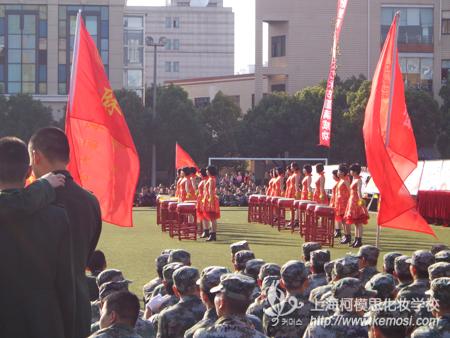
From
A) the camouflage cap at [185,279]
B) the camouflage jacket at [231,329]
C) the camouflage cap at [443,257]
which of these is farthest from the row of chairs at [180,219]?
the camouflage jacket at [231,329]

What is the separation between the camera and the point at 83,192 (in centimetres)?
634

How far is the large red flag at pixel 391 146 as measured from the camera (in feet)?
47.2

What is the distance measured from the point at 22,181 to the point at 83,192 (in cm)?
86

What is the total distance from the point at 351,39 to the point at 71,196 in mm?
60465

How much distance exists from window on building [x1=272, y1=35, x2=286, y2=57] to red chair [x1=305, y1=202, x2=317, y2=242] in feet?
141

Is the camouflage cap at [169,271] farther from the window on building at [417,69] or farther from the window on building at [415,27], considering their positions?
the window on building at [415,27]

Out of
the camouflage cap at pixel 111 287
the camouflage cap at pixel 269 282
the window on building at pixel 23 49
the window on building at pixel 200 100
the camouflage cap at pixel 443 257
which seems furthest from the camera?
the window on building at pixel 200 100

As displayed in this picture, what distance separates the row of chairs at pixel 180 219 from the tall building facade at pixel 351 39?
38202 millimetres

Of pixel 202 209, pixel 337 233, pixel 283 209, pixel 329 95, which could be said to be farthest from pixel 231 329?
pixel 329 95

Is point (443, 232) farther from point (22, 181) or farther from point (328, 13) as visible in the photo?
point (328, 13)

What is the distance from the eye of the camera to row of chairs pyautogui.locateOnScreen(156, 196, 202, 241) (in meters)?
24.6

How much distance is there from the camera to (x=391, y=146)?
611 inches

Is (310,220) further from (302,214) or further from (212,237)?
(302,214)

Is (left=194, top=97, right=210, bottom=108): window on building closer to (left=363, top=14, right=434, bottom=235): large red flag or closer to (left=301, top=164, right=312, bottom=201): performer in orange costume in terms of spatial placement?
(left=301, top=164, right=312, bottom=201): performer in orange costume
